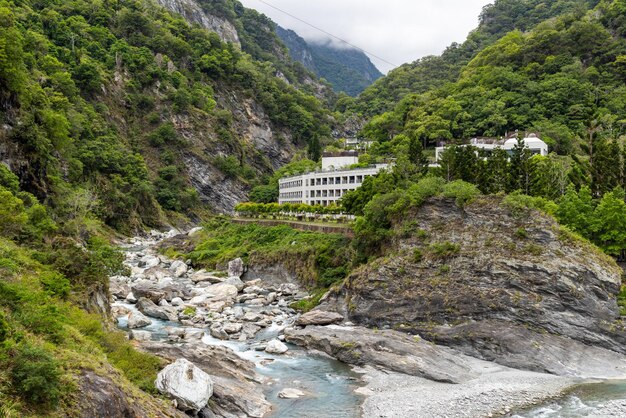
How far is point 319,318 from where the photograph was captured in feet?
97.8

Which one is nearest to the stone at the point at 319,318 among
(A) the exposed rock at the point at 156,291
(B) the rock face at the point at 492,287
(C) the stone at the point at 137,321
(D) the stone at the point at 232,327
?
(B) the rock face at the point at 492,287

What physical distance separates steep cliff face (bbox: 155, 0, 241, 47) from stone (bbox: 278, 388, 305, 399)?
150698mm

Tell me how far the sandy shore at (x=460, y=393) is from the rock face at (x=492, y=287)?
1.94 m

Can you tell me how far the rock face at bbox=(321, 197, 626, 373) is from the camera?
2531 centimetres

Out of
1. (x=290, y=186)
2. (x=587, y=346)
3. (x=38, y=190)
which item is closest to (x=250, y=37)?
(x=290, y=186)

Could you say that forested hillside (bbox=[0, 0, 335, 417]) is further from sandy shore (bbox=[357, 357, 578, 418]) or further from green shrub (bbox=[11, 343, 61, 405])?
sandy shore (bbox=[357, 357, 578, 418])

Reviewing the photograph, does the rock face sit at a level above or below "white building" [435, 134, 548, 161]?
below

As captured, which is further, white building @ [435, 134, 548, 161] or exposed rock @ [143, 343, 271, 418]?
white building @ [435, 134, 548, 161]

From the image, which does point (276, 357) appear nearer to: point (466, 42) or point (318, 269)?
point (318, 269)

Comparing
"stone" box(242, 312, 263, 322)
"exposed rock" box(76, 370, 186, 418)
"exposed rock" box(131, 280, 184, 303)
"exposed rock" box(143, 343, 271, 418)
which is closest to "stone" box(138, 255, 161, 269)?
"exposed rock" box(131, 280, 184, 303)

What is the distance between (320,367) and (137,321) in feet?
40.9

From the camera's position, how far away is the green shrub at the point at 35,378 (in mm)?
10016

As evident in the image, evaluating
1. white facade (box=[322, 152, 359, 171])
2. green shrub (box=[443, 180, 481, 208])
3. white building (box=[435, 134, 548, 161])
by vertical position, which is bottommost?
green shrub (box=[443, 180, 481, 208])

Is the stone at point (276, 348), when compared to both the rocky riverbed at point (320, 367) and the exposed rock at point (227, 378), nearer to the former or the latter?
the rocky riverbed at point (320, 367)
